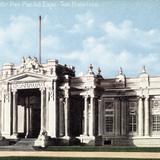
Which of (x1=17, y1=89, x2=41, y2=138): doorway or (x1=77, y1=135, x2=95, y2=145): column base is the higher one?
(x1=17, y1=89, x2=41, y2=138): doorway

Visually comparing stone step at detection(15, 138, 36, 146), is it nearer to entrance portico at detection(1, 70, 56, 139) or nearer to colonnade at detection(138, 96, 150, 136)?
entrance portico at detection(1, 70, 56, 139)

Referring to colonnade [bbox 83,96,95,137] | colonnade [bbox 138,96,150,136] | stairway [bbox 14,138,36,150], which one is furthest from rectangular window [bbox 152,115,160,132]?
stairway [bbox 14,138,36,150]

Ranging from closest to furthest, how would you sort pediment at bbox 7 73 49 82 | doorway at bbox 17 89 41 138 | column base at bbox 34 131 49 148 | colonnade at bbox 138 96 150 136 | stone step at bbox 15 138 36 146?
1. column base at bbox 34 131 49 148
2. stone step at bbox 15 138 36 146
3. pediment at bbox 7 73 49 82
4. colonnade at bbox 138 96 150 136
5. doorway at bbox 17 89 41 138

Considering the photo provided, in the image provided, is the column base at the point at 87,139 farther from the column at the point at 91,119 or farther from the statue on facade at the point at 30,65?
the statue on facade at the point at 30,65

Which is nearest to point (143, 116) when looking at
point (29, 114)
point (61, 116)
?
point (61, 116)

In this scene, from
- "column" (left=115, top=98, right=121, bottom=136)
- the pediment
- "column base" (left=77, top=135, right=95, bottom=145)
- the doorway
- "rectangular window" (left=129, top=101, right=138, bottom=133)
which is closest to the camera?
"column base" (left=77, top=135, right=95, bottom=145)

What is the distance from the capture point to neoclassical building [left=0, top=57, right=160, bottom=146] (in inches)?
2100

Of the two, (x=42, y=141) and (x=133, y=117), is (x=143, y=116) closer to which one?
(x=133, y=117)

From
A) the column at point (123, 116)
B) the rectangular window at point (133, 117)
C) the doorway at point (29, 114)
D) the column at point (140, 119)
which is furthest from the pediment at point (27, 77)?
the column at point (140, 119)

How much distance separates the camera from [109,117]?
55.9 metres

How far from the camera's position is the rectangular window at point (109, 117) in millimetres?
55750

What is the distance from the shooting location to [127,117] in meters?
55.3

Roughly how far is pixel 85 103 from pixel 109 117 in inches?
149

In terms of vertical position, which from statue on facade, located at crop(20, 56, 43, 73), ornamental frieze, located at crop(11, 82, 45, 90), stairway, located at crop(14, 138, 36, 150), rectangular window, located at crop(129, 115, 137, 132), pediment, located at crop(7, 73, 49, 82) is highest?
statue on facade, located at crop(20, 56, 43, 73)
